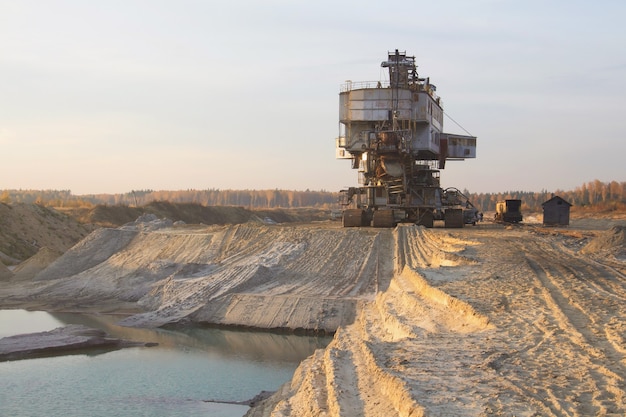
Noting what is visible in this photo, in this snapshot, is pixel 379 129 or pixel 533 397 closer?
pixel 533 397

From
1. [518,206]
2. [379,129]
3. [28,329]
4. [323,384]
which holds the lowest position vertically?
[28,329]

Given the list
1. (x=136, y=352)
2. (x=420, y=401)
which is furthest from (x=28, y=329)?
(x=420, y=401)

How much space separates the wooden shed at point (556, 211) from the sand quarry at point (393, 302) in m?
11.6

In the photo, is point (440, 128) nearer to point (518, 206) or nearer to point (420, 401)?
point (518, 206)

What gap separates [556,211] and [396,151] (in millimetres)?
14605

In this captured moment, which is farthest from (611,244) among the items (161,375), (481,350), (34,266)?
(34,266)

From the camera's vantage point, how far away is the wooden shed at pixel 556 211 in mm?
40438

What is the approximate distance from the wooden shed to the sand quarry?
11.6m

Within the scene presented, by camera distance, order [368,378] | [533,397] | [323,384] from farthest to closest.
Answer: [323,384], [368,378], [533,397]

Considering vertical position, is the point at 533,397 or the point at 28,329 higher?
the point at 533,397

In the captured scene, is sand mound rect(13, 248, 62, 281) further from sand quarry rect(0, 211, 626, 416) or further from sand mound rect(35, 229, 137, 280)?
sand mound rect(35, 229, 137, 280)

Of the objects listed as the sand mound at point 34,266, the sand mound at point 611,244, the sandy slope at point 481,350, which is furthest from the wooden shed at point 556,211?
the sand mound at point 34,266

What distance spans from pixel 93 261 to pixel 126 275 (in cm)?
522

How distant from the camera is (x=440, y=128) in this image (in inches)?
1389
